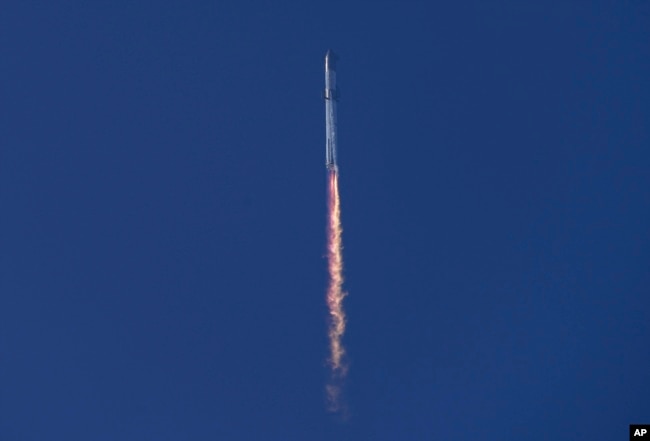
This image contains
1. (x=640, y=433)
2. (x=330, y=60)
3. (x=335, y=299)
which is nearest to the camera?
(x=640, y=433)

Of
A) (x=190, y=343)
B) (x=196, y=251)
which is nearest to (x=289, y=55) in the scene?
(x=196, y=251)

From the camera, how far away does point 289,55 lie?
13.9 m

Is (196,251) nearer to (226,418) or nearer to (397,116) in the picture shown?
(226,418)

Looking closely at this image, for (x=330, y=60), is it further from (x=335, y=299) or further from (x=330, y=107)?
(x=335, y=299)

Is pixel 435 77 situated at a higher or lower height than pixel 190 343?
higher

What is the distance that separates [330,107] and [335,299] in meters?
3.15

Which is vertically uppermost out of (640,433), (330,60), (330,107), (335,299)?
(330,60)

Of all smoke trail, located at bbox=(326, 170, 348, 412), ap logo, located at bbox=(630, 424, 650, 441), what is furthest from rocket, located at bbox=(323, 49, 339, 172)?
ap logo, located at bbox=(630, 424, 650, 441)

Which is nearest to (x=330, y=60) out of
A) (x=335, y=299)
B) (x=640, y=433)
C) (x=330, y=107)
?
(x=330, y=107)

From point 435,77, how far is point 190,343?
19.7 feet

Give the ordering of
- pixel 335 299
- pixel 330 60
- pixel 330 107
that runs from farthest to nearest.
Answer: pixel 335 299, pixel 330 107, pixel 330 60

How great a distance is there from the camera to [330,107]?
43.9ft

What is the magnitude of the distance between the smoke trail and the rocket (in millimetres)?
252

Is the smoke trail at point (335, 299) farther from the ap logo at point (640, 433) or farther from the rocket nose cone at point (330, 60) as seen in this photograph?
the ap logo at point (640, 433)
